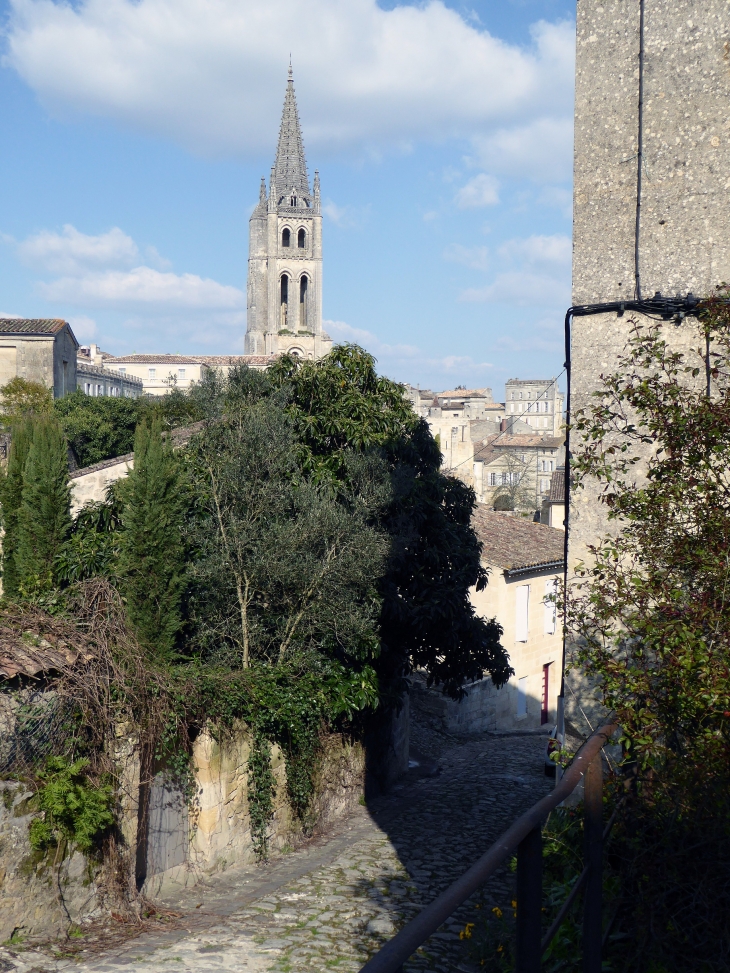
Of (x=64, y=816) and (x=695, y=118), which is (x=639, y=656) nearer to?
(x=695, y=118)

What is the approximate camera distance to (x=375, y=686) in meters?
14.6

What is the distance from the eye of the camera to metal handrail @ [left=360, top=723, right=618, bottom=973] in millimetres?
1661

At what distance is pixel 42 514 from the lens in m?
14.7

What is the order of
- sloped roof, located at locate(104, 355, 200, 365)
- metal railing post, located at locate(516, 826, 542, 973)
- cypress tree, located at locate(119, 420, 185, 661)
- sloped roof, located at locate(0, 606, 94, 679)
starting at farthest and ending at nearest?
sloped roof, located at locate(104, 355, 200, 365) < cypress tree, located at locate(119, 420, 185, 661) < sloped roof, located at locate(0, 606, 94, 679) < metal railing post, located at locate(516, 826, 542, 973)

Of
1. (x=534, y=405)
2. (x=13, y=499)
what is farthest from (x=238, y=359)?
(x=13, y=499)

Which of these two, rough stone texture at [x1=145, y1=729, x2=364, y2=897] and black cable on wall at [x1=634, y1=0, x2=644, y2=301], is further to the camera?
rough stone texture at [x1=145, y1=729, x2=364, y2=897]

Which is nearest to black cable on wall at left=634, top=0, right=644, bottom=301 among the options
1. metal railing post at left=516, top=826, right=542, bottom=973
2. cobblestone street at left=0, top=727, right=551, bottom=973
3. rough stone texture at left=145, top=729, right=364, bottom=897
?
cobblestone street at left=0, top=727, right=551, bottom=973

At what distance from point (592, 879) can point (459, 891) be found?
182cm

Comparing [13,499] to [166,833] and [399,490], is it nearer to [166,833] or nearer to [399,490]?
[399,490]

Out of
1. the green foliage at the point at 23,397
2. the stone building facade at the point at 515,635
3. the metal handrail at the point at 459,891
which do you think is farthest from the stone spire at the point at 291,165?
the metal handrail at the point at 459,891

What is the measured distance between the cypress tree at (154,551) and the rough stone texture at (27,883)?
420 cm

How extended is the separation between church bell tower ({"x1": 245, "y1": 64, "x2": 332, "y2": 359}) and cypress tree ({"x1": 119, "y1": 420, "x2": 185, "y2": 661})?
95458mm

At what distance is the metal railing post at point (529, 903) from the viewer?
2.56 metres

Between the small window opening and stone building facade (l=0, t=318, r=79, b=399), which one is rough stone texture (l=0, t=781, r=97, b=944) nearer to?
stone building facade (l=0, t=318, r=79, b=399)
